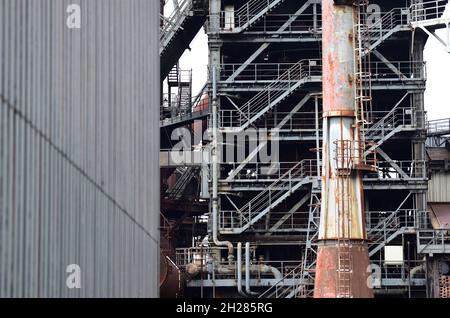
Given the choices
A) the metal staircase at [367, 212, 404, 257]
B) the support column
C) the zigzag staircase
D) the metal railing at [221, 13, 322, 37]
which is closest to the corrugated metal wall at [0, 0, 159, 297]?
the metal staircase at [367, 212, 404, 257]

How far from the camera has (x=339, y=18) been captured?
1946 inches

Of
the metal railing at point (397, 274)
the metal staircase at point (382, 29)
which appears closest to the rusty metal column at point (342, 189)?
the metal staircase at point (382, 29)

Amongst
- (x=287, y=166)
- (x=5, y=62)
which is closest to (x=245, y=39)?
(x=287, y=166)

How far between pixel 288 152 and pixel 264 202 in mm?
3749

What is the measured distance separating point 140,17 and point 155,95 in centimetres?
667

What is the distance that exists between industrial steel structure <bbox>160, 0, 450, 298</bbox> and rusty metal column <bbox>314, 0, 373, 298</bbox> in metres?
13.9

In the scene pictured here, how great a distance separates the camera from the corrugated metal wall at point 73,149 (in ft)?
59.1

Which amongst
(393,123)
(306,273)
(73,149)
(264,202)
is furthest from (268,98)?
(73,149)

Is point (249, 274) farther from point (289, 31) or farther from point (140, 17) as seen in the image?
point (140, 17)

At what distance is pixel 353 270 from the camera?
47594mm

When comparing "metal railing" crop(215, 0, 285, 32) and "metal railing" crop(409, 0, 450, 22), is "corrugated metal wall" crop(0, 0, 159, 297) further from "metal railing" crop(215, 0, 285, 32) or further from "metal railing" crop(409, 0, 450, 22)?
"metal railing" crop(409, 0, 450, 22)

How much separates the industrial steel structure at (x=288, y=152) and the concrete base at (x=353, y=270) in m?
13.9

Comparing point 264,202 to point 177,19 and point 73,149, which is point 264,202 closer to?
point 177,19

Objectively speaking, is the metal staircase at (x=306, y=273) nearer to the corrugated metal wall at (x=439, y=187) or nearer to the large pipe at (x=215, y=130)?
the large pipe at (x=215, y=130)
